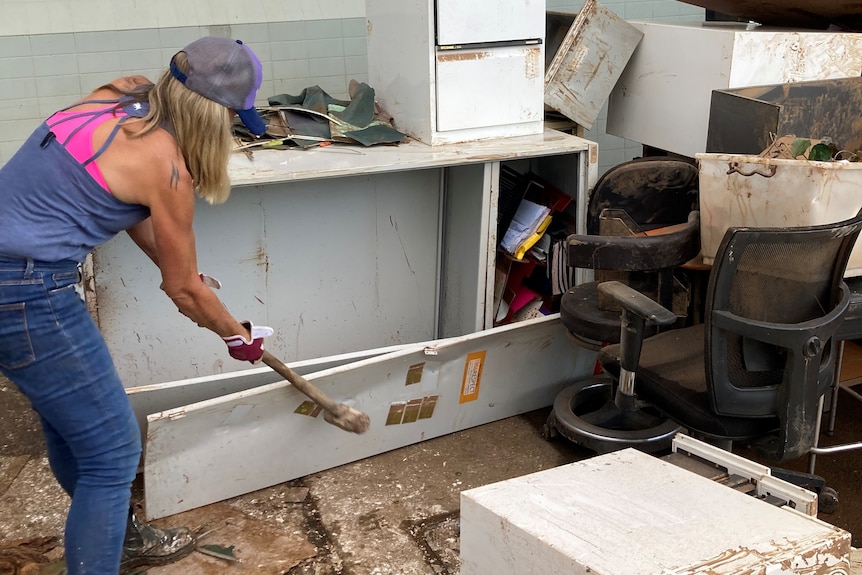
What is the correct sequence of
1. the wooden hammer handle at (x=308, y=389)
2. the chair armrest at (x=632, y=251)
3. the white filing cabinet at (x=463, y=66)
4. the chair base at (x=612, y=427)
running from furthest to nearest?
the white filing cabinet at (x=463, y=66)
the chair base at (x=612, y=427)
the wooden hammer handle at (x=308, y=389)
the chair armrest at (x=632, y=251)

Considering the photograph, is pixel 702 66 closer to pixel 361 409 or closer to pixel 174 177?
pixel 361 409

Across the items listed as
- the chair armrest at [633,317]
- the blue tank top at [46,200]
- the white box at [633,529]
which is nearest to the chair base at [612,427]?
the chair armrest at [633,317]

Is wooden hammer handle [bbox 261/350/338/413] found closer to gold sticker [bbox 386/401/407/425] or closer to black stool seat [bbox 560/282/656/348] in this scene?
gold sticker [bbox 386/401/407/425]

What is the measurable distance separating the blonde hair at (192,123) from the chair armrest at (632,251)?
0.96 meters

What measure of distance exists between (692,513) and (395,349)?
4.40 ft

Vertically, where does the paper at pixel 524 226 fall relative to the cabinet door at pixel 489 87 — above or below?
below

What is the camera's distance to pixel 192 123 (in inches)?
71.8

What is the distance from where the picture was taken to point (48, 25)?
3.68 m

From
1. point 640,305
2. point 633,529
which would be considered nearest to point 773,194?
point 640,305

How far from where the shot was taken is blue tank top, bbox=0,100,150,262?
5.86ft

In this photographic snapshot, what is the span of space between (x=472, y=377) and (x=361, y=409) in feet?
1.33

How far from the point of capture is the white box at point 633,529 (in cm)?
143

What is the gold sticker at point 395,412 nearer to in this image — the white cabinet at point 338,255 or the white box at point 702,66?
the white cabinet at point 338,255

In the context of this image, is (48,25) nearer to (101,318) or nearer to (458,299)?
(101,318)
